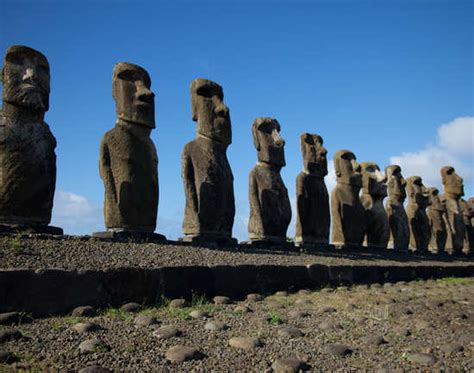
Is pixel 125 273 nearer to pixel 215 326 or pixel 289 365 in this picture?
pixel 215 326

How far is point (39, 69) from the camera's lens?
623 cm

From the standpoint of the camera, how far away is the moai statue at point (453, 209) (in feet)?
58.3

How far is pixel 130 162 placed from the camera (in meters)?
7.05

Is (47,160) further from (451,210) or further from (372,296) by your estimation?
(451,210)

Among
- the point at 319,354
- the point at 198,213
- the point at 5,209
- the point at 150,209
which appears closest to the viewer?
the point at 319,354

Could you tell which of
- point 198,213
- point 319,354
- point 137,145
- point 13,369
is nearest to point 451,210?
point 198,213

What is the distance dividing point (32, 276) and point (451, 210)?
55.8 ft

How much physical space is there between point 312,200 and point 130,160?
4848 mm

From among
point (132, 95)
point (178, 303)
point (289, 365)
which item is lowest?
point (289, 365)

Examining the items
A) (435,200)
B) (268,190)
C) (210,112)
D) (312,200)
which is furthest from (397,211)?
(210,112)

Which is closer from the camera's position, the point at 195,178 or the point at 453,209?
the point at 195,178

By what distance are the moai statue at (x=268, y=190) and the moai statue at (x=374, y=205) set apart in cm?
404

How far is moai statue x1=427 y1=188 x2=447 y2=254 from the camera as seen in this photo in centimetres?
1694

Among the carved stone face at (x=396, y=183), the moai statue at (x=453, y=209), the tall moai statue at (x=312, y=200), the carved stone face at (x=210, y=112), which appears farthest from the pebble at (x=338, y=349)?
the moai statue at (x=453, y=209)
